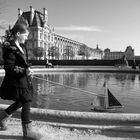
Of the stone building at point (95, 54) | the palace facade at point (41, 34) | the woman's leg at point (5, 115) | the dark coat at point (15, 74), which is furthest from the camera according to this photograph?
the stone building at point (95, 54)

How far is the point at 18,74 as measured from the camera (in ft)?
10.7

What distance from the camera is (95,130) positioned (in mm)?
3746

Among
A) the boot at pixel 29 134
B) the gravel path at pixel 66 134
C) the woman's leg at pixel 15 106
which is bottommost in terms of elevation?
the gravel path at pixel 66 134

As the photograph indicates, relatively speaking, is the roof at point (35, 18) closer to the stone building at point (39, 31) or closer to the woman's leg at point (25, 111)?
the stone building at point (39, 31)

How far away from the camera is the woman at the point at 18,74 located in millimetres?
3273

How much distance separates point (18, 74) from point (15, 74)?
0.04 meters

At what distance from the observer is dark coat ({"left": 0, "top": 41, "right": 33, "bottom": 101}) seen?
326 cm

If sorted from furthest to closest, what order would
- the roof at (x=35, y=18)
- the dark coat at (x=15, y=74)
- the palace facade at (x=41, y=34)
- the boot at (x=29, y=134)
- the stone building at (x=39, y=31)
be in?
the roof at (x=35, y=18) → the stone building at (x=39, y=31) → the palace facade at (x=41, y=34) → the boot at (x=29, y=134) → the dark coat at (x=15, y=74)

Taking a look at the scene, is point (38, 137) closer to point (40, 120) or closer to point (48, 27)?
point (40, 120)

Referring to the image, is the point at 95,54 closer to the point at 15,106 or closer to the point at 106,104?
the point at 106,104

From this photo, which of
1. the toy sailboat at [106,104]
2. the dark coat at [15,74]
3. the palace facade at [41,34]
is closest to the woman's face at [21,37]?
the dark coat at [15,74]

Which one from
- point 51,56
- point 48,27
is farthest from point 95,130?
point 48,27

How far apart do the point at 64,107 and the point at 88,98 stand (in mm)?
1682

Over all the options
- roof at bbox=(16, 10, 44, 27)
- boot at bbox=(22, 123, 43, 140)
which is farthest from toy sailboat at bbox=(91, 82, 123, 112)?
roof at bbox=(16, 10, 44, 27)
